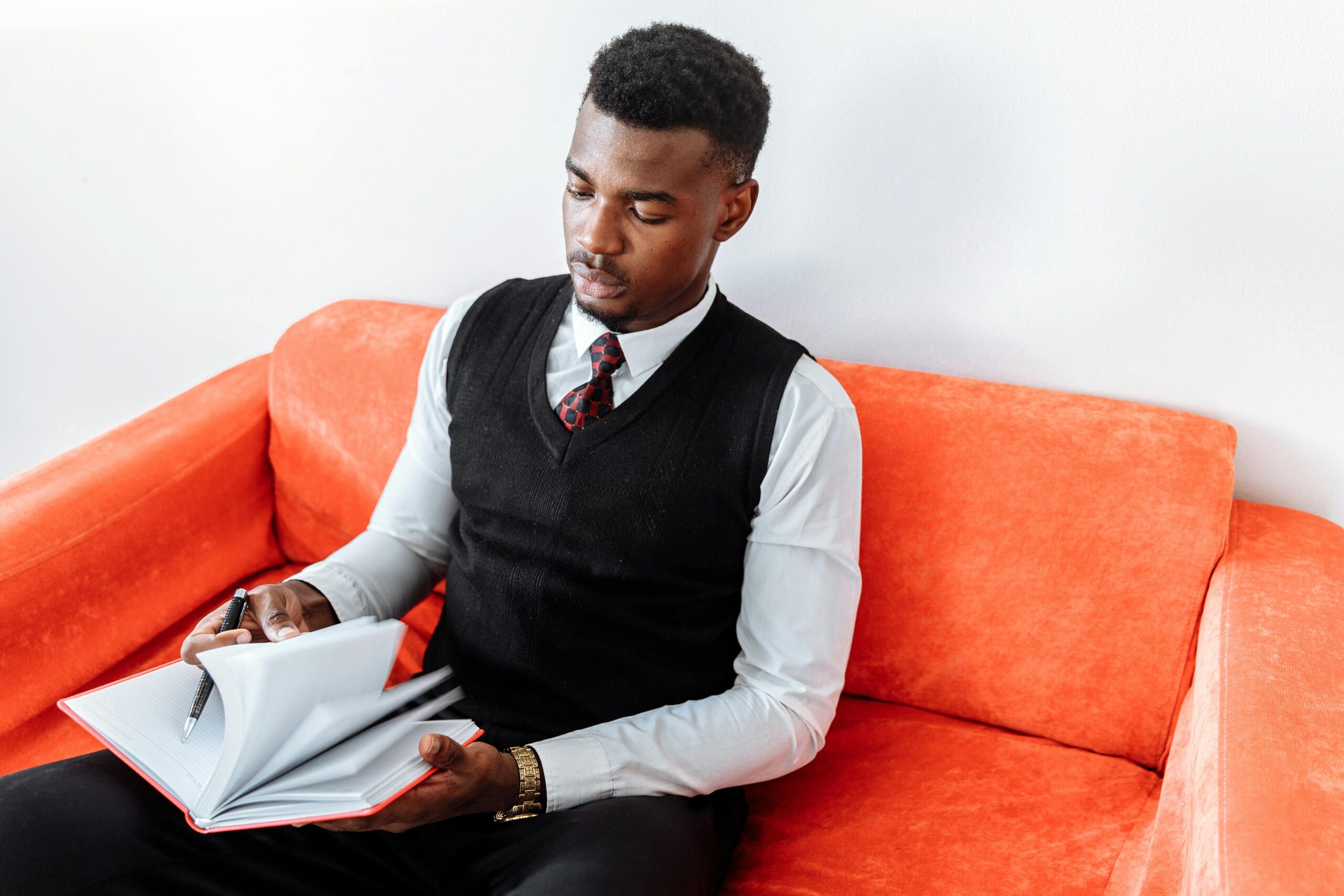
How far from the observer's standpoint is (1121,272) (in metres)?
1.31

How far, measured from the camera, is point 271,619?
3.55 feet

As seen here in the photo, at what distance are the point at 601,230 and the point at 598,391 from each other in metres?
0.20

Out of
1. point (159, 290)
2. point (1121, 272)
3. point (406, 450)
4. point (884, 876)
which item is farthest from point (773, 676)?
point (159, 290)

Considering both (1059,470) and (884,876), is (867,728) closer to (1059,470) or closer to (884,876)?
(884,876)

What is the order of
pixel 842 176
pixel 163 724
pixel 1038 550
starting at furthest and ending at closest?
pixel 842 176, pixel 1038 550, pixel 163 724

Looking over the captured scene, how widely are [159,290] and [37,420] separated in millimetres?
496

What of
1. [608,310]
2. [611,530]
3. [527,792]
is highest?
[608,310]

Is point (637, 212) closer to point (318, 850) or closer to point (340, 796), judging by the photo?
point (340, 796)

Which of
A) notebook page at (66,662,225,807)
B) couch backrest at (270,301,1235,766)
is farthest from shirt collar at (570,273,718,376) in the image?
notebook page at (66,662,225,807)

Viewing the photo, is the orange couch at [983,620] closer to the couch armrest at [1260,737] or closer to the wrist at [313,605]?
the couch armrest at [1260,737]

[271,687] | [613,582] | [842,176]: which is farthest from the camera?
[842,176]

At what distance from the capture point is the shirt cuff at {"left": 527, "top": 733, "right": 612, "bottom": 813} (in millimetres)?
1024

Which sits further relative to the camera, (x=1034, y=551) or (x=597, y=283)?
(x=1034, y=551)

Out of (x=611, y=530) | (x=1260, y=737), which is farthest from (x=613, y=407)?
(x=1260, y=737)
